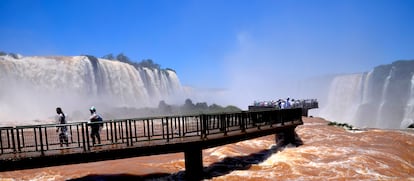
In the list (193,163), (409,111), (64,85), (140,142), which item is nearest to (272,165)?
(193,163)

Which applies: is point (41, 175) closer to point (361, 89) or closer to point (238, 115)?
point (238, 115)

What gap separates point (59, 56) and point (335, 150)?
4030 centimetres

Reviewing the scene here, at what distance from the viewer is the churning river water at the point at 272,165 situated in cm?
1027

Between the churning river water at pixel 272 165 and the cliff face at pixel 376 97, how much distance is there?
49.9 meters

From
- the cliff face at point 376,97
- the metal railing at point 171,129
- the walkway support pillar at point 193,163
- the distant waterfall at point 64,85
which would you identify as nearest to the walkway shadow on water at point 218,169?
the walkway support pillar at point 193,163

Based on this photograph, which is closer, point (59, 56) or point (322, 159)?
point (322, 159)

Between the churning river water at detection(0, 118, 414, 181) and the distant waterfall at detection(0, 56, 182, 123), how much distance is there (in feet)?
88.2

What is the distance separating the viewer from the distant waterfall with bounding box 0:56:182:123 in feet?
112

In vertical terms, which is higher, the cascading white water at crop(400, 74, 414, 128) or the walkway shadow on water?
the walkway shadow on water

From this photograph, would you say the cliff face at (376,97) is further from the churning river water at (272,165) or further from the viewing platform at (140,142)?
the viewing platform at (140,142)

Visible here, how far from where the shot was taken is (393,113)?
58.9 metres

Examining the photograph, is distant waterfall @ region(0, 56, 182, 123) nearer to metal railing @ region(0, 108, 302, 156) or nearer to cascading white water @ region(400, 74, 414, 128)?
metal railing @ region(0, 108, 302, 156)

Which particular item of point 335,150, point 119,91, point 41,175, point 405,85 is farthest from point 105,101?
point 405,85

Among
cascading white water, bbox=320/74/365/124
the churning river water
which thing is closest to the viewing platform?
the churning river water
